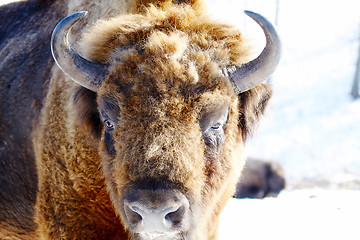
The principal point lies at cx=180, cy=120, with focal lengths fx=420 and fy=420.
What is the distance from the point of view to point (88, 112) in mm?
3273

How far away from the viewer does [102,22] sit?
335 centimetres

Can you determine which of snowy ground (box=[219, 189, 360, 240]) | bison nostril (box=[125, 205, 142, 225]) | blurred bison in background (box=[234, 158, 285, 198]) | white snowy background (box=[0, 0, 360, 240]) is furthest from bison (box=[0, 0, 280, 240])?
blurred bison in background (box=[234, 158, 285, 198])

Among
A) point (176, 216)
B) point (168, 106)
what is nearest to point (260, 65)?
point (168, 106)

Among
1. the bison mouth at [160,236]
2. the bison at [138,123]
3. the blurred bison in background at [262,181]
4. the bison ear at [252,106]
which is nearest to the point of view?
the bison mouth at [160,236]

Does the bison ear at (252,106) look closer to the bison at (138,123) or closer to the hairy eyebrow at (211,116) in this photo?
the bison at (138,123)

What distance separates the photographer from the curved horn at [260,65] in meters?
2.83

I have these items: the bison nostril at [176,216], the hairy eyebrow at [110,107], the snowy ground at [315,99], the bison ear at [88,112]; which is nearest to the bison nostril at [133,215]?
the bison nostril at [176,216]

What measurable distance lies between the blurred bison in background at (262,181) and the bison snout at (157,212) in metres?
9.79

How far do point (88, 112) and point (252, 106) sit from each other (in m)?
1.28

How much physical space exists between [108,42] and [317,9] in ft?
107

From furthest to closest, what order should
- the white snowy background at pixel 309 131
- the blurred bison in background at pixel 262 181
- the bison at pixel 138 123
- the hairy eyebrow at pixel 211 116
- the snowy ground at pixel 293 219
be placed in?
the blurred bison in background at pixel 262 181 < the white snowy background at pixel 309 131 < the snowy ground at pixel 293 219 < the hairy eyebrow at pixel 211 116 < the bison at pixel 138 123

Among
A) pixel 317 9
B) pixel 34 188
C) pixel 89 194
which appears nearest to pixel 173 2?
pixel 89 194

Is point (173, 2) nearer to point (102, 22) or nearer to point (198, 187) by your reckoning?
point (102, 22)

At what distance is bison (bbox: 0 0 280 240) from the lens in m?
2.57
